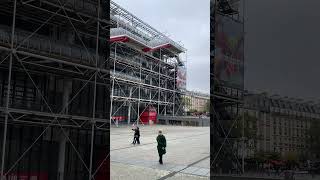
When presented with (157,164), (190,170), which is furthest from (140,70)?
(190,170)

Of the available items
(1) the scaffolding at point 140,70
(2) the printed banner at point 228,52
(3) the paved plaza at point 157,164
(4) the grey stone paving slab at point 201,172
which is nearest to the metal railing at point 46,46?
(2) the printed banner at point 228,52

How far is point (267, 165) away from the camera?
9.61 m

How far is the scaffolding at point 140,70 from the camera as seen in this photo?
47.1m

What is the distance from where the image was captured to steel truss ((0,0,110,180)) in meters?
10.3

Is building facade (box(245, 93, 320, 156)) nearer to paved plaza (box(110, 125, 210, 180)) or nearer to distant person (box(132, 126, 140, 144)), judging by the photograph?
paved plaza (box(110, 125, 210, 180))

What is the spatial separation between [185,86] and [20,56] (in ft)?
181

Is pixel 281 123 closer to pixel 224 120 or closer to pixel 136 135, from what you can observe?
pixel 224 120

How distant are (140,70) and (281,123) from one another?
136 ft

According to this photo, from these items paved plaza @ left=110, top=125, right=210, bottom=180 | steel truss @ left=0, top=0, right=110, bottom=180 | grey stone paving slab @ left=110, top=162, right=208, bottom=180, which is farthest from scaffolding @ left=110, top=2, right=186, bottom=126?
steel truss @ left=0, top=0, right=110, bottom=180

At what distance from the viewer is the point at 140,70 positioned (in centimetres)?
5103

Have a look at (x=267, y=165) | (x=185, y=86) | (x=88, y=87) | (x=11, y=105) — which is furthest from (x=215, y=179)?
(x=185, y=86)

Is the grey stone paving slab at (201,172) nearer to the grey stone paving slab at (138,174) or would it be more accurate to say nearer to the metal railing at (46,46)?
the grey stone paving slab at (138,174)

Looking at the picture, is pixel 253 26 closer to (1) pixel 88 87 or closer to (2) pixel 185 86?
(1) pixel 88 87

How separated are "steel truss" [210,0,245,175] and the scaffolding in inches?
1181
